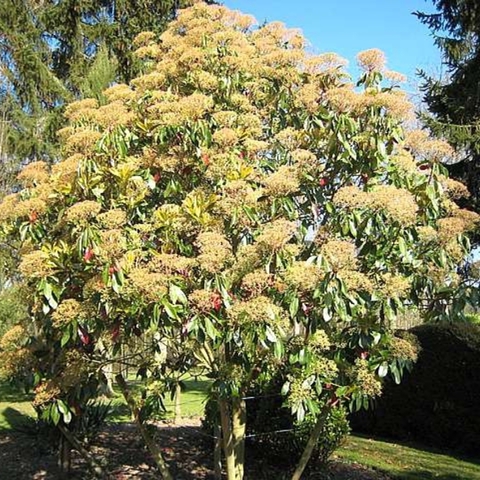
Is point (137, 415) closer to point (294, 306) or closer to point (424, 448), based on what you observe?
point (294, 306)

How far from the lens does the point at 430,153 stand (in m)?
4.36

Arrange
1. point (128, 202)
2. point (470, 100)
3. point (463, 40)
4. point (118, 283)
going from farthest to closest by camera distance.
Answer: point (463, 40), point (470, 100), point (128, 202), point (118, 283)

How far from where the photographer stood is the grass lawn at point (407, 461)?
7090 mm

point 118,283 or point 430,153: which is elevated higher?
point 430,153

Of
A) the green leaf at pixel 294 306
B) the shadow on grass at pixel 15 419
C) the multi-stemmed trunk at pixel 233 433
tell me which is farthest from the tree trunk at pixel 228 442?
the shadow on grass at pixel 15 419

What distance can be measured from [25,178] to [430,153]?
3309 mm

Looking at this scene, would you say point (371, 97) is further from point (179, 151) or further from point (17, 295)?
point (17, 295)

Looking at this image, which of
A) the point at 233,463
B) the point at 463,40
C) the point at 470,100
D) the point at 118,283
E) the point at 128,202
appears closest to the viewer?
the point at 118,283

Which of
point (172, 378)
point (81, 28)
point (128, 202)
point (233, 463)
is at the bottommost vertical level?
point (233, 463)

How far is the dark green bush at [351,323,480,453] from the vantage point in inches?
350

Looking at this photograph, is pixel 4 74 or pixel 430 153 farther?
pixel 4 74

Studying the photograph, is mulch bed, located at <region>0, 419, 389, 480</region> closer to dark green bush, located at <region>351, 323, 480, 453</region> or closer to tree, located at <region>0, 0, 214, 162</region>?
dark green bush, located at <region>351, 323, 480, 453</region>

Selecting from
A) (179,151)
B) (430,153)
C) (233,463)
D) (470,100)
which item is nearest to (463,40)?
(470,100)

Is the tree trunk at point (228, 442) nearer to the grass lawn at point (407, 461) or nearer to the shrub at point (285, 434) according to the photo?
the shrub at point (285, 434)
